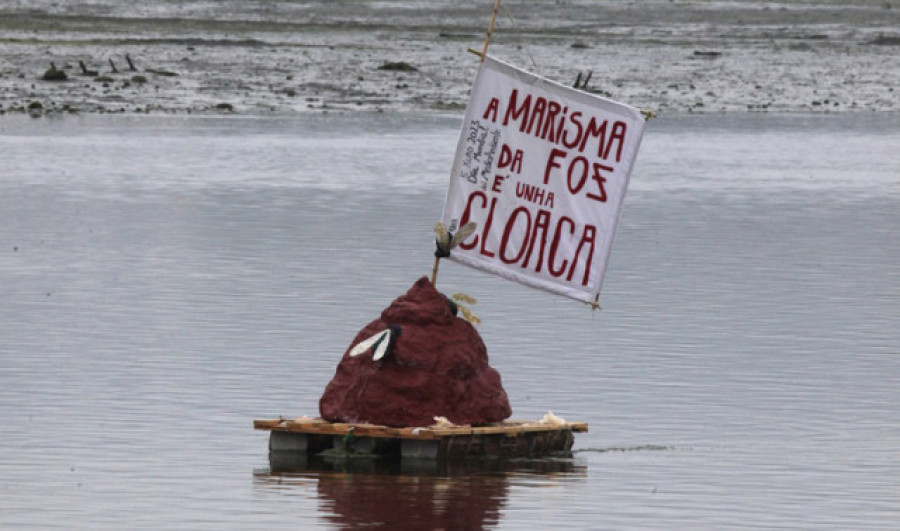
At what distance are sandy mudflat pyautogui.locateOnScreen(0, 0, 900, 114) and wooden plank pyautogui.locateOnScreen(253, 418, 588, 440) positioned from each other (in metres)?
38.9

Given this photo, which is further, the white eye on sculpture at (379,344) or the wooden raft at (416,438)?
the white eye on sculpture at (379,344)

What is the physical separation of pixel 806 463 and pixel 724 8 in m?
118

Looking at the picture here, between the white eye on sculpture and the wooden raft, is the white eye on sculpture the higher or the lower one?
the higher one

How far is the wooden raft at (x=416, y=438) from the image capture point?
19531 mm

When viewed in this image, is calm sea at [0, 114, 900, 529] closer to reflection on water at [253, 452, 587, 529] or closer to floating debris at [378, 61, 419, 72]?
reflection on water at [253, 452, 587, 529]

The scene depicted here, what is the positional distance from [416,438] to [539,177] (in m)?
3.15

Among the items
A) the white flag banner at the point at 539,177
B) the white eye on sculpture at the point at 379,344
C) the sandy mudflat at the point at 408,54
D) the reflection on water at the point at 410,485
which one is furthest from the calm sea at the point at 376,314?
the sandy mudflat at the point at 408,54

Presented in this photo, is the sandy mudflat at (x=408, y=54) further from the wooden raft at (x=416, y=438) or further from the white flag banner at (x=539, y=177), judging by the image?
the wooden raft at (x=416, y=438)

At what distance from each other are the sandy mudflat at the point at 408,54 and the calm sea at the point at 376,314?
48.1 ft

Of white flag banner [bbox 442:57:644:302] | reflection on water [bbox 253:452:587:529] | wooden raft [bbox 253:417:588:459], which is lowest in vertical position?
reflection on water [bbox 253:452:587:529]

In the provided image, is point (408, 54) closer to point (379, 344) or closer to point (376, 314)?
point (376, 314)

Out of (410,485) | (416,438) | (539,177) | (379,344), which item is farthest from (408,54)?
(410,485)

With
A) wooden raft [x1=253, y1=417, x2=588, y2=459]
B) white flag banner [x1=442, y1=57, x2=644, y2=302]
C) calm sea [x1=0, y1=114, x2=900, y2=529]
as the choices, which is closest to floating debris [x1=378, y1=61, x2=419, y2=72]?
calm sea [x1=0, y1=114, x2=900, y2=529]

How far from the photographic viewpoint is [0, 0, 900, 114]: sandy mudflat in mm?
75500
